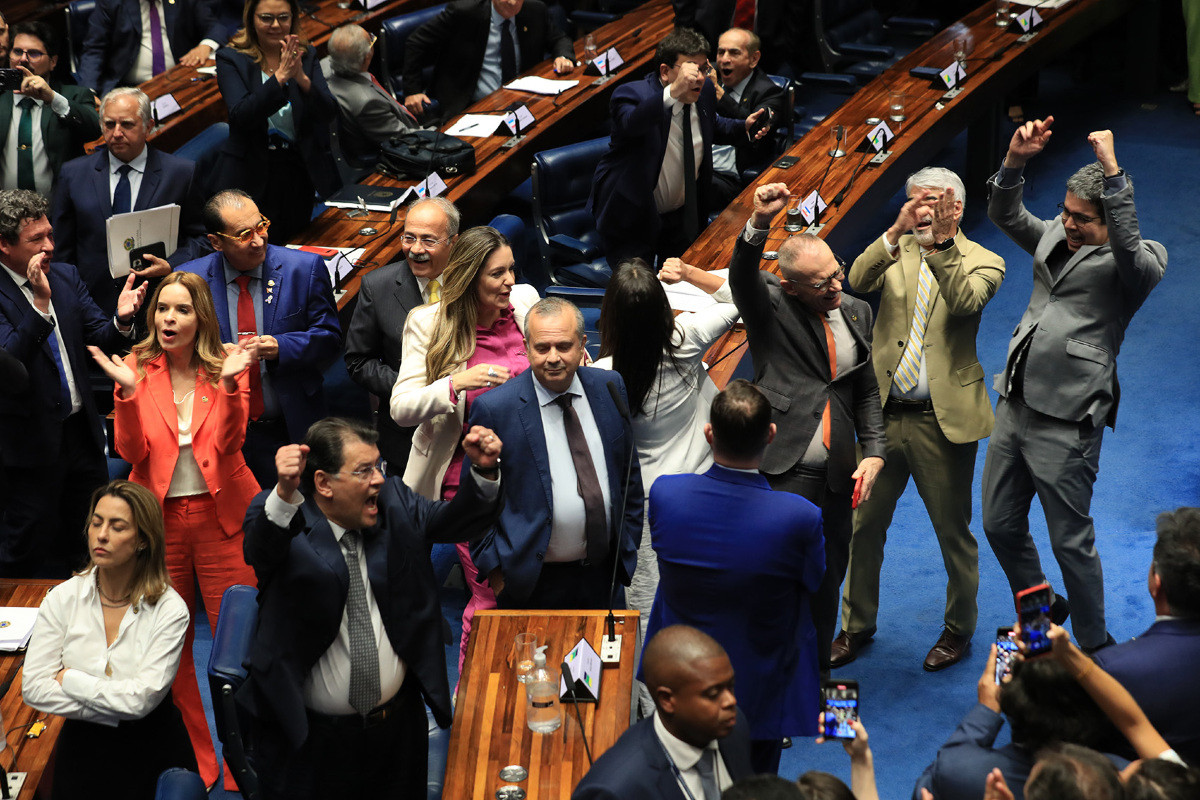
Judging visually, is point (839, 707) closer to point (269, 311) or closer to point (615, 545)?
point (615, 545)

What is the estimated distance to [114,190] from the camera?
5.11 meters

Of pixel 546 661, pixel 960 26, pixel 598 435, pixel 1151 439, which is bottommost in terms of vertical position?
pixel 1151 439

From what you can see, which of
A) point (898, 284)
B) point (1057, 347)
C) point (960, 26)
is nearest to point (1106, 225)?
point (1057, 347)

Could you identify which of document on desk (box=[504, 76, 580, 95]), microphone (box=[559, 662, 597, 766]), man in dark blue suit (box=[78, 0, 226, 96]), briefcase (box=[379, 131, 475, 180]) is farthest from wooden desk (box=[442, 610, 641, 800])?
man in dark blue suit (box=[78, 0, 226, 96])

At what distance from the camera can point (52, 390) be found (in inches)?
176

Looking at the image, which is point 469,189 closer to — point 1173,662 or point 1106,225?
point 1106,225

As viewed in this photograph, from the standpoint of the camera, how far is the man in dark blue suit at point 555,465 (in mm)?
3619

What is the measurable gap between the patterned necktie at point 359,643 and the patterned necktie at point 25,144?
319 cm

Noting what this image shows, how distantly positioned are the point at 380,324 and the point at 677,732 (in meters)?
2.21

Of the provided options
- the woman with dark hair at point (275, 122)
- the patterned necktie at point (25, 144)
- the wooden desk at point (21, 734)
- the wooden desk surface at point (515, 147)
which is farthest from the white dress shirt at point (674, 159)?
the wooden desk at point (21, 734)

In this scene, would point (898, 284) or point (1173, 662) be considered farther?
point (898, 284)

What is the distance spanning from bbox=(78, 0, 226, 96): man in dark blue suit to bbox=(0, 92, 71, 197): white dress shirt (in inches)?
74.3

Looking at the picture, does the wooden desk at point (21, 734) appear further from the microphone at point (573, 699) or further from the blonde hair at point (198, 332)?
the microphone at point (573, 699)

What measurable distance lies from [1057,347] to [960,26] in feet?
14.1
